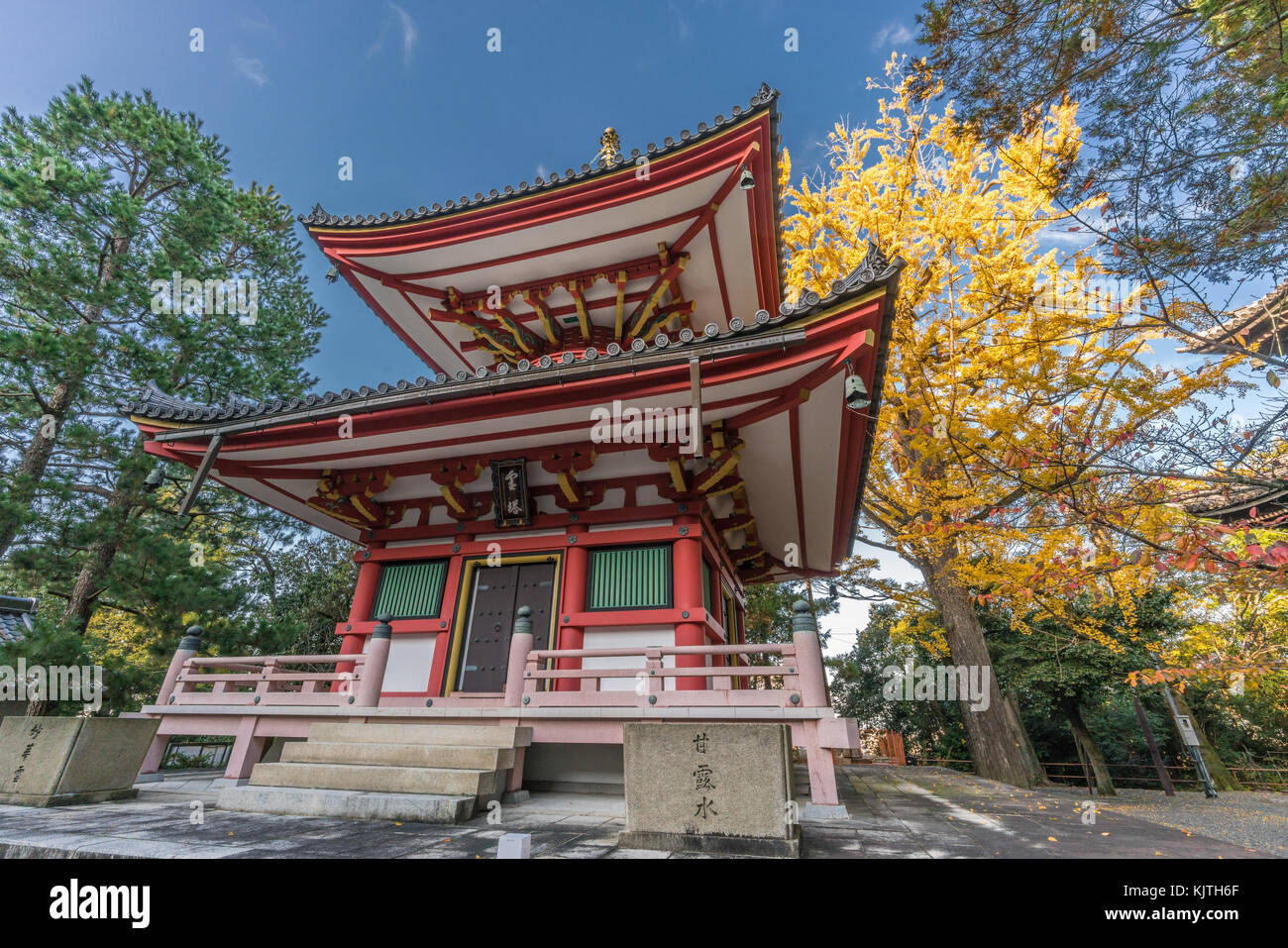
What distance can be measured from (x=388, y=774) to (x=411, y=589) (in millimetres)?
3637

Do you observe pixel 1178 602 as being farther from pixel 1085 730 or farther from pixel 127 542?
pixel 127 542

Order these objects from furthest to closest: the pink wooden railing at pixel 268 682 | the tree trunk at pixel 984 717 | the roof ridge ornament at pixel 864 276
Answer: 1. the tree trunk at pixel 984 717
2. the pink wooden railing at pixel 268 682
3. the roof ridge ornament at pixel 864 276

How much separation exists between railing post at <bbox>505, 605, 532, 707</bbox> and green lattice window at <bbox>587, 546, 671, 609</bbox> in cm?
140

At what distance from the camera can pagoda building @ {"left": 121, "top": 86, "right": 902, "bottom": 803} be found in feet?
18.6

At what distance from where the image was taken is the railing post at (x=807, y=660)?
5.25 metres

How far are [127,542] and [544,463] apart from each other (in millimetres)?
8680

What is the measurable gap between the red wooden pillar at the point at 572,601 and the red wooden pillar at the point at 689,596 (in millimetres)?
1330

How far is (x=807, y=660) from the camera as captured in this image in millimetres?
5355

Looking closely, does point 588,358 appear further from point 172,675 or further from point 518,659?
point 172,675

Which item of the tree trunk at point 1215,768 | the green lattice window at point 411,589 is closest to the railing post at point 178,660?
the green lattice window at point 411,589

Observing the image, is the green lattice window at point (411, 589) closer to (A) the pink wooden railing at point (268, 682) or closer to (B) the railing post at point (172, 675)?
(A) the pink wooden railing at point (268, 682)
